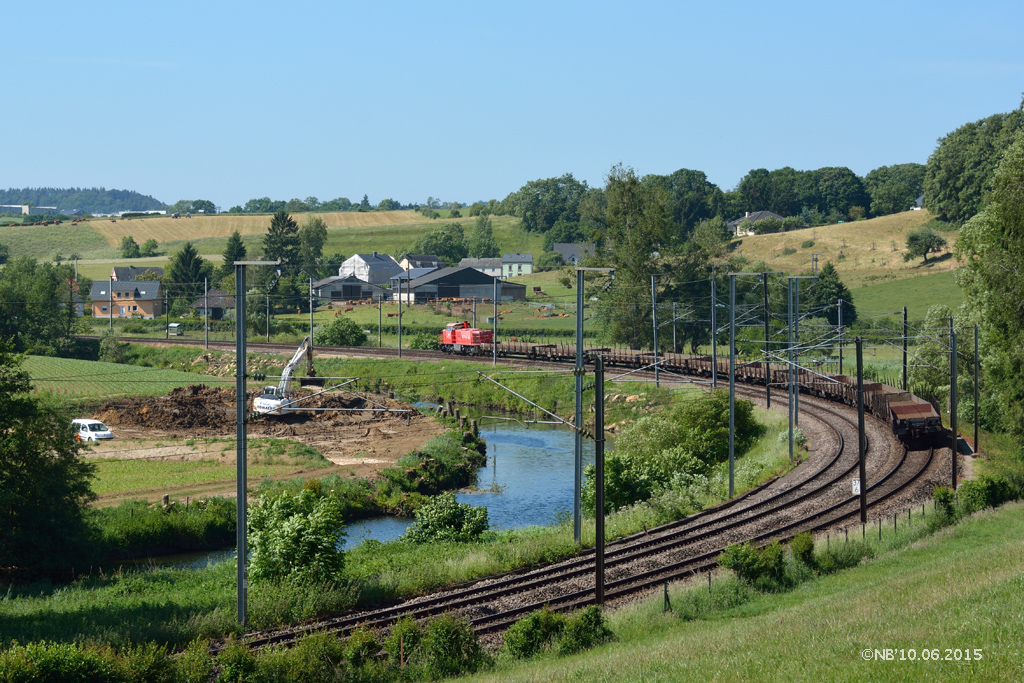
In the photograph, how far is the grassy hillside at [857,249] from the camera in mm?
121375

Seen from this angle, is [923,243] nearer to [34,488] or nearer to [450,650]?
[450,650]

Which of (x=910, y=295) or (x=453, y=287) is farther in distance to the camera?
(x=453, y=287)

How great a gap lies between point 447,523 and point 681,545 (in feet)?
29.4

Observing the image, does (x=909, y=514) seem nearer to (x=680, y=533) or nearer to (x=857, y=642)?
(x=680, y=533)

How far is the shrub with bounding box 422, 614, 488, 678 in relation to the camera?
20109 millimetres

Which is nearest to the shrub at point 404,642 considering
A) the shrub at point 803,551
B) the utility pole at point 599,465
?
the utility pole at point 599,465

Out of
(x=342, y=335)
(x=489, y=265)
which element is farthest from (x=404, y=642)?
(x=489, y=265)

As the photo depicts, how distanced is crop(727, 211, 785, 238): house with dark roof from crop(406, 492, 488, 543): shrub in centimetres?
14351

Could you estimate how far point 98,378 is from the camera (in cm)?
7588

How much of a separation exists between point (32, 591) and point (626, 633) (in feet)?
57.9

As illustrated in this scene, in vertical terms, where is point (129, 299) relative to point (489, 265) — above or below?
below

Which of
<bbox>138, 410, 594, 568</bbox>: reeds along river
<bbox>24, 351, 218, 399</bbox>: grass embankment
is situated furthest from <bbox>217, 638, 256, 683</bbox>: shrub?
<bbox>24, 351, 218, 399</bbox>: grass embankment

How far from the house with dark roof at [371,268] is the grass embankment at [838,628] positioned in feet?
415

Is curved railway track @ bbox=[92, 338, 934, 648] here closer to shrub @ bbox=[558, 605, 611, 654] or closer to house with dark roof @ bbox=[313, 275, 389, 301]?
shrub @ bbox=[558, 605, 611, 654]
